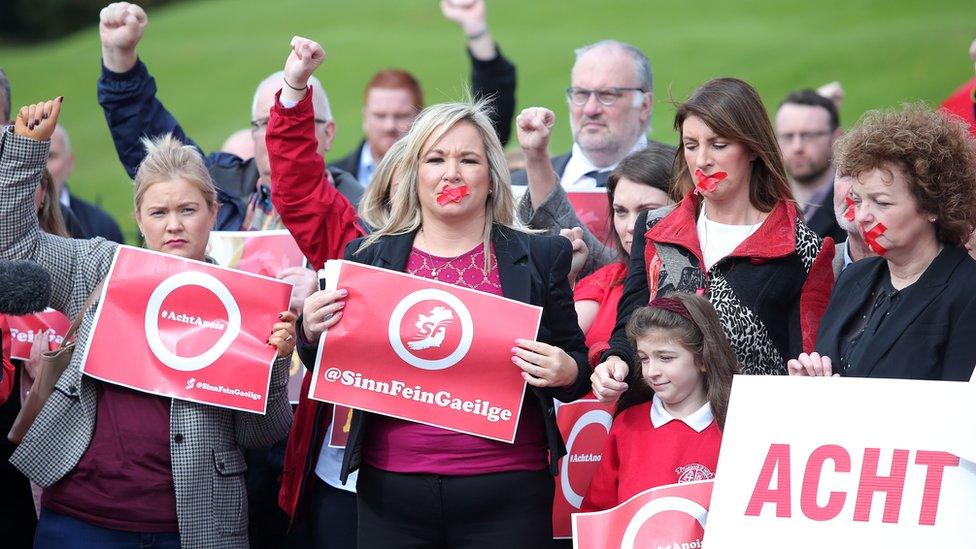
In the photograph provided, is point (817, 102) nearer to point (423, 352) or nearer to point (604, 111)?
point (604, 111)

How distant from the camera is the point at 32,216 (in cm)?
437

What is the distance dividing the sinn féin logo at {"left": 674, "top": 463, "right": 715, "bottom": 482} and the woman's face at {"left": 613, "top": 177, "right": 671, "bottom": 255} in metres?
1.16

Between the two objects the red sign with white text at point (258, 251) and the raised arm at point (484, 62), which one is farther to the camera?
the raised arm at point (484, 62)

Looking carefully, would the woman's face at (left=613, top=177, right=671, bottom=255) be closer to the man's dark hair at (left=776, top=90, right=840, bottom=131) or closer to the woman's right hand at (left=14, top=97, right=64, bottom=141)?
the woman's right hand at (left=14, top=97, right=64, bottom=141)

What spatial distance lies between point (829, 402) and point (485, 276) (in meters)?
1.18

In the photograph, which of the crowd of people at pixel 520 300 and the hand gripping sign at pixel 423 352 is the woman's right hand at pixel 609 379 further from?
the hand gripping sign at pixel 423 352

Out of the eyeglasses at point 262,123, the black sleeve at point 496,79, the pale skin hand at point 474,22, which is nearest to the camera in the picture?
the eyeglasses at point 262,123

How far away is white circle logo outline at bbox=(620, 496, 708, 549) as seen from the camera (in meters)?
3.81

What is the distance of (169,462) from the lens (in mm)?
4305

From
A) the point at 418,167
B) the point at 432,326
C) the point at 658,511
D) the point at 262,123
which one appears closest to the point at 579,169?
the point at 262,123

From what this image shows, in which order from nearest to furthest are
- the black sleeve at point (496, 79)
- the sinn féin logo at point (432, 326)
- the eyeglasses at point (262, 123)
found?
1. the sinn féin logo at point (432, 326)
2. the eyeglasses at point (262, 123)
3. the black sleeve at point (496, 79)

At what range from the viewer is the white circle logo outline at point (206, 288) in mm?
4332

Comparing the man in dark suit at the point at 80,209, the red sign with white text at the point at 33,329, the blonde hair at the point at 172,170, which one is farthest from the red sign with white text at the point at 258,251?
the man in dark suit at the point at 80,209

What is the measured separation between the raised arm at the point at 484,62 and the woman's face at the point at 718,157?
9.02 ft
